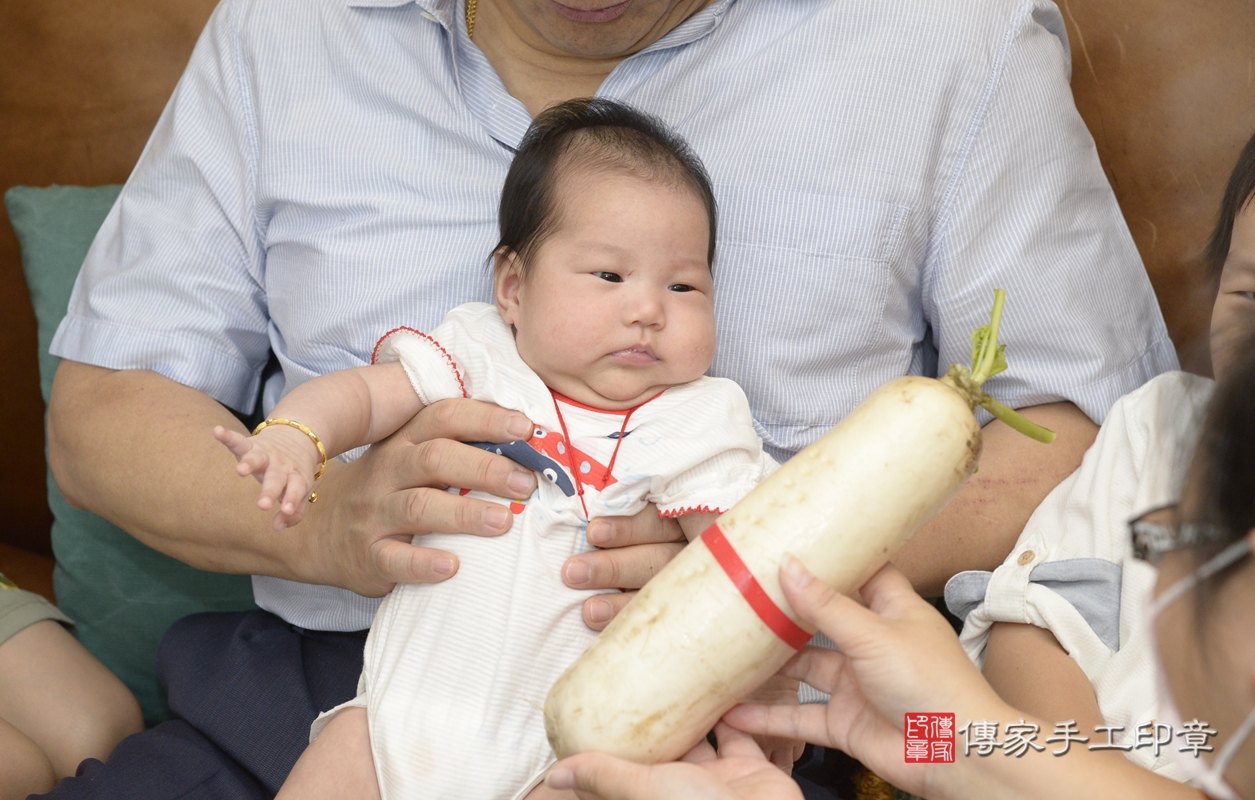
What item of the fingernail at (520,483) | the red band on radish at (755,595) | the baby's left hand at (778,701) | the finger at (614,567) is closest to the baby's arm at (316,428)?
the fingernail at (520,483)

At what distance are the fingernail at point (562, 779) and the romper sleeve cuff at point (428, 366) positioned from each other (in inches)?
20.6

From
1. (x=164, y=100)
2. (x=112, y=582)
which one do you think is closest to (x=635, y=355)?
(x=112, y=582)

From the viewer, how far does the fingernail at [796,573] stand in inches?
37.5

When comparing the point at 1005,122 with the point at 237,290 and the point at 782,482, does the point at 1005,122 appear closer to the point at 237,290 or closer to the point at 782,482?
the point at 782,482

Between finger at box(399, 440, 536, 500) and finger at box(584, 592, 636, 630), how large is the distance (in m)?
0.15

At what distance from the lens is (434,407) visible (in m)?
1.30

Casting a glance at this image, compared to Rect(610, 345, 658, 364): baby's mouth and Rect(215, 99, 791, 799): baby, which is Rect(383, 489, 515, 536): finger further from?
Rect(610, 345, 658, 364): baby's mouth

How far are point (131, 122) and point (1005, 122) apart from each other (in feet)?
5.20

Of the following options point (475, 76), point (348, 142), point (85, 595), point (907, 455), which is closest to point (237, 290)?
point (348, 142)

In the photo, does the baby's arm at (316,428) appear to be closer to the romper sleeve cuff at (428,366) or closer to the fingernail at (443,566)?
the romper sleeve cuff at (428,366)

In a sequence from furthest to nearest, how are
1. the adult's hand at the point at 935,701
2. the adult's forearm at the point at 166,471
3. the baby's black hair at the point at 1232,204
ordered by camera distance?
the adult's forearm at the point at 166,471
the baby's black hair at the point at 1232,204
the adult's hand at the point at 935,701

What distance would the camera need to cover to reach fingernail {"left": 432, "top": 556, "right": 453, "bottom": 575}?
1188 millimetres

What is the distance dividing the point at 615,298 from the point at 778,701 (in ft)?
1.71

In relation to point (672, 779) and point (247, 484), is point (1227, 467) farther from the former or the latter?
point (247, 484)
